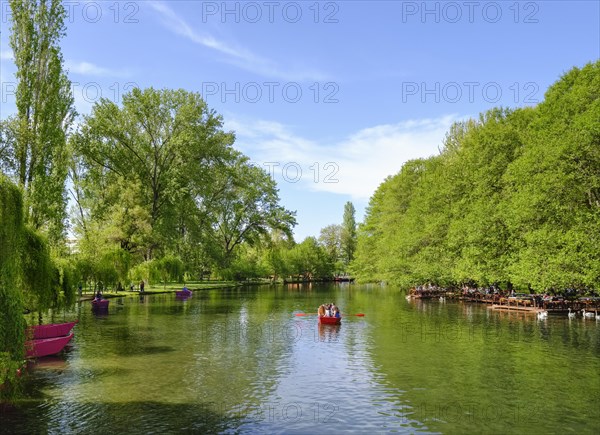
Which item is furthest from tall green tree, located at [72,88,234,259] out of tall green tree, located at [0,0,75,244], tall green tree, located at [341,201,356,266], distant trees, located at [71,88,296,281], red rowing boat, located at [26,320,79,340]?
tall green tree, located at [341,201,356,266]

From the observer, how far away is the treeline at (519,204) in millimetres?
42125

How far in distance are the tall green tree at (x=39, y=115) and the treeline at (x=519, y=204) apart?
152 ft

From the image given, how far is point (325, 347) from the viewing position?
3228cm

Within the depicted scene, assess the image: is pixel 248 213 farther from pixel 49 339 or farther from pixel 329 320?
pixel 49 339

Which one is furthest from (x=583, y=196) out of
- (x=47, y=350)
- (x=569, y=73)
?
(x=47, y=350)

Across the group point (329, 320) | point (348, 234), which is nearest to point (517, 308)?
point (329, 320)

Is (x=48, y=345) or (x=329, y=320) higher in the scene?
(x=48, y=345)

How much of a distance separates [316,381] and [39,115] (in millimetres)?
43094

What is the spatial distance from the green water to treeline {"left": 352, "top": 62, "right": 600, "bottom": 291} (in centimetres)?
722

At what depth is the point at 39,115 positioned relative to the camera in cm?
5097

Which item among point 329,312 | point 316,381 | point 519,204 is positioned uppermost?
point 519,204

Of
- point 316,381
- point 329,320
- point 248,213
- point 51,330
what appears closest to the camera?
point 316,381

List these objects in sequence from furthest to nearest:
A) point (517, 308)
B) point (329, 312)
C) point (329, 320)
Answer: point (517, 308) < point (329, 312) < point (329, 320)

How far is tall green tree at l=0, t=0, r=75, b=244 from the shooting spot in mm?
49219
